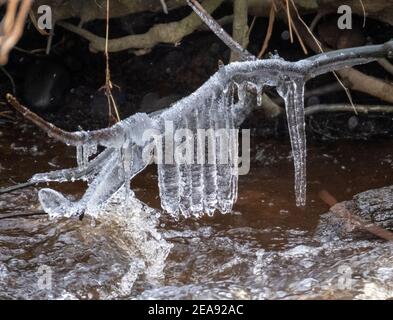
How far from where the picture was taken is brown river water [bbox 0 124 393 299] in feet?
9.89

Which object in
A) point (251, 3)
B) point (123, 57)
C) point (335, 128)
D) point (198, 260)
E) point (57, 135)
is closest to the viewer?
point (57, 135)

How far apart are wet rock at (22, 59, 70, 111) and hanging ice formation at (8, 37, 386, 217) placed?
2696mm

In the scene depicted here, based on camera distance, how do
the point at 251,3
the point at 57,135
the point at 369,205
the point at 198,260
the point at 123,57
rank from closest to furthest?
1. the point at 57,135
2. the point at 198,260
3. the point at 369,205
4. the point at 251,3
5. the point at 123,57

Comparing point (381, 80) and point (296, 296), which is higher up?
point (381, 80)

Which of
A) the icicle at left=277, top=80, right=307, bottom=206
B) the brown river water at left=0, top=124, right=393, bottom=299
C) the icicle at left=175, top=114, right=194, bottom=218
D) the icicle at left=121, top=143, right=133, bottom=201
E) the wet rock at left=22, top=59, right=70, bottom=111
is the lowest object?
the brown river water at left=0, top=124, right=393, bottom=299

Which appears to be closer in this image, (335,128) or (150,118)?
(150,118)

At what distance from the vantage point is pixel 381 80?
5062 millimetres

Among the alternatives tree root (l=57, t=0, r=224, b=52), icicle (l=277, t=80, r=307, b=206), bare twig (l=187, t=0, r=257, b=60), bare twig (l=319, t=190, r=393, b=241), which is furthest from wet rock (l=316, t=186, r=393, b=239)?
tree root (l=57, t=0, r=224, b=52)

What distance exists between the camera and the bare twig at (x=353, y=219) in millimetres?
3556

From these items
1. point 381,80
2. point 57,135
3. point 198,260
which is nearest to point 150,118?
point 57,135

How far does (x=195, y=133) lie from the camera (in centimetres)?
297

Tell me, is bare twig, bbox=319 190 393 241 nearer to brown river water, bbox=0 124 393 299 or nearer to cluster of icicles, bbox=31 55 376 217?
brown river water, bbox=0 124 393 299
